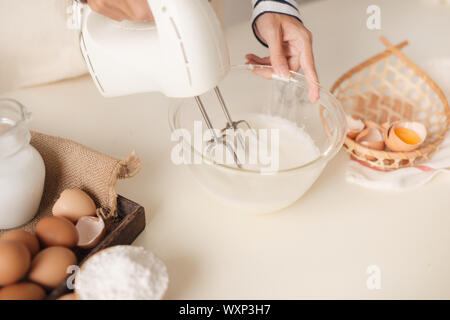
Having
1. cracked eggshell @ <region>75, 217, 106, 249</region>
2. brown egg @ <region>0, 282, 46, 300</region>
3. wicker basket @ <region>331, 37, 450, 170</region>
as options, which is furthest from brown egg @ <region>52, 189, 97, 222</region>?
wicker basket @ <region>331, 37, 450, 170</region>

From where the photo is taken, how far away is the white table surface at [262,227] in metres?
0.63

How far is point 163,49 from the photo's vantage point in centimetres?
52

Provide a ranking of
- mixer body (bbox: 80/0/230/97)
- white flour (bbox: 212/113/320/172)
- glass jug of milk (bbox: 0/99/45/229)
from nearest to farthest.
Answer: mixer body (bbox: 80/0/230/97) < glass jug of milk (bbox: 0/99/45/229) < white flour (bbox: 212/113/320/172)

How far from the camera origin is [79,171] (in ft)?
2.23

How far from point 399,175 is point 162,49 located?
1.83 ft

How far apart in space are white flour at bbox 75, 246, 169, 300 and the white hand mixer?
247mm

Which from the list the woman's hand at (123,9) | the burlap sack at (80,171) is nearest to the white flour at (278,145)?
the burlap sack at (80,171)

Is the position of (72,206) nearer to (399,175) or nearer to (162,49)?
(162,49)

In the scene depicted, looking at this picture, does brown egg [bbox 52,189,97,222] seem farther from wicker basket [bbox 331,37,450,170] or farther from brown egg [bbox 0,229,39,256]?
wicker basket [bbox 331,37,450,170]

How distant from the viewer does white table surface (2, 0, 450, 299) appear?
635 millimetres

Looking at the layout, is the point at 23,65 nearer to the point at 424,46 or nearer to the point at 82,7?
the point at 82,7

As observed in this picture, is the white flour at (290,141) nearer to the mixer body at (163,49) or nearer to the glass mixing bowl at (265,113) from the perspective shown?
the glass mixing bowl at (265,113)

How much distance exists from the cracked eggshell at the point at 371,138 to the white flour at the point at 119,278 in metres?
0.52

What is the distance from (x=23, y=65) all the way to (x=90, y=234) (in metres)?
0.55
